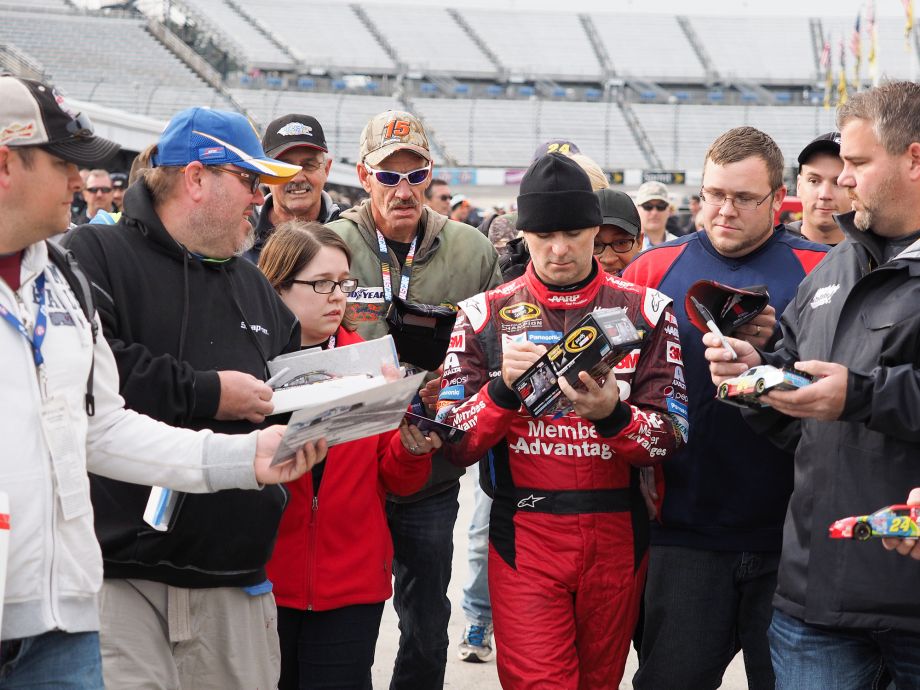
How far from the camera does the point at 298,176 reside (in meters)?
4.58

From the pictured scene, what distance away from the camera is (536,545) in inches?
133

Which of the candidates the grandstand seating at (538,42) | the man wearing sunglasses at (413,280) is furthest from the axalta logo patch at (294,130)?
the grandstand seating at (538,42)

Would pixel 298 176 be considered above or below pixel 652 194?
below

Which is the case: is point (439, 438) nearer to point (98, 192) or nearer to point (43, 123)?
point (43, 123)

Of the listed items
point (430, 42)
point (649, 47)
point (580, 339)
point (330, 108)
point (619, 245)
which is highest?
point (649, 47)

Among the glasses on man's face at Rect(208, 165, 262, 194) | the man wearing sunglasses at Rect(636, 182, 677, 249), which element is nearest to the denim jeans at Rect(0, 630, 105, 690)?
the glasses on man's face at Rect(208, 165, 262, 194)

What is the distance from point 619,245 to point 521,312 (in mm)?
1493

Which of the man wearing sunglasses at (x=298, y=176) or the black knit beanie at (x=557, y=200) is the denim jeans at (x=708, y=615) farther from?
the man wearing sunglasses at (x=298, y=176)

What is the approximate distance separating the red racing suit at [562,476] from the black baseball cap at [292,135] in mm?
1437

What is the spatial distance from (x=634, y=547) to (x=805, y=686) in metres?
0.73

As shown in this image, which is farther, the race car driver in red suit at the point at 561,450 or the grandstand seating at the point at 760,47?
the grandstand seating at the point at 760,47

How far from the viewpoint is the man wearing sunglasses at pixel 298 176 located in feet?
15.0

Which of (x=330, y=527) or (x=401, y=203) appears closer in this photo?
(x=330, y=527)

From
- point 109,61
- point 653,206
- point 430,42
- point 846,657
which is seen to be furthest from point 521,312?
point 430,42
